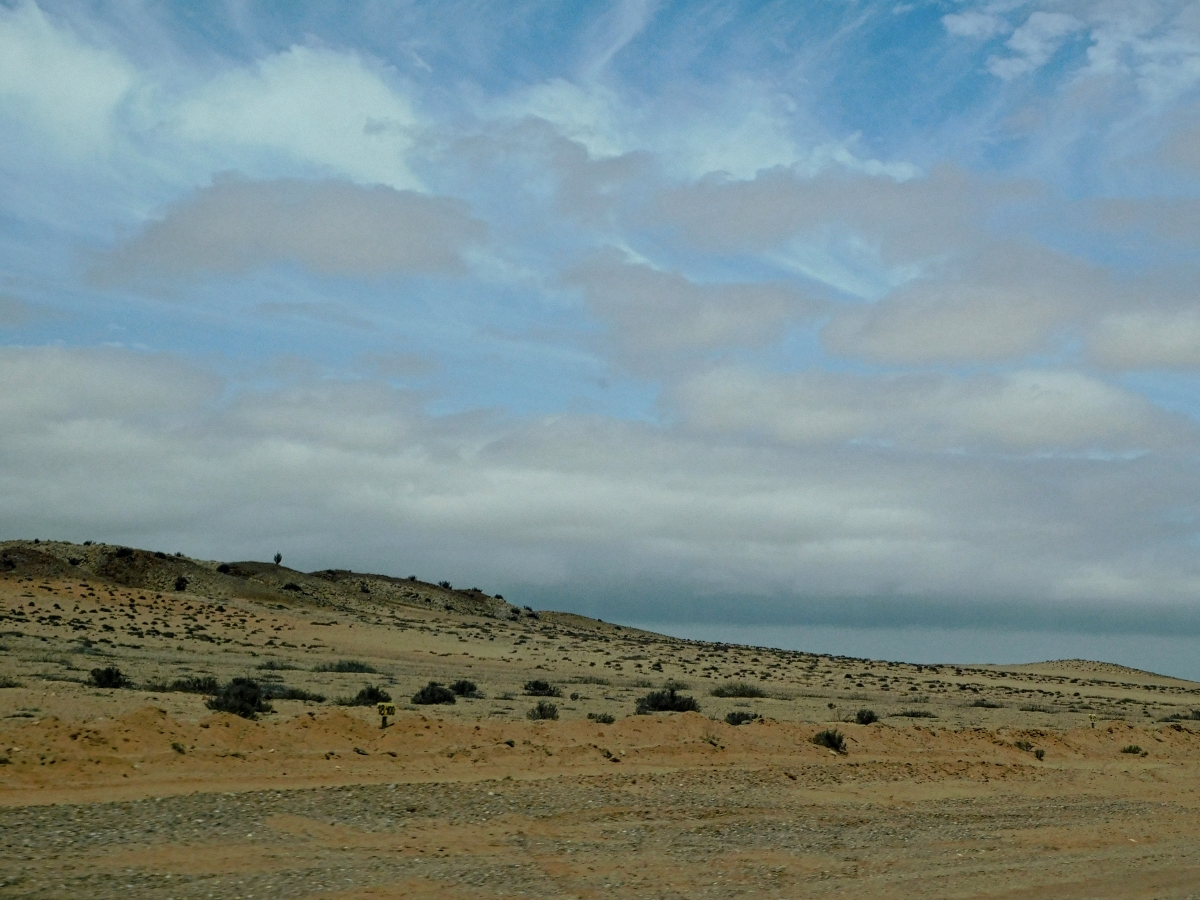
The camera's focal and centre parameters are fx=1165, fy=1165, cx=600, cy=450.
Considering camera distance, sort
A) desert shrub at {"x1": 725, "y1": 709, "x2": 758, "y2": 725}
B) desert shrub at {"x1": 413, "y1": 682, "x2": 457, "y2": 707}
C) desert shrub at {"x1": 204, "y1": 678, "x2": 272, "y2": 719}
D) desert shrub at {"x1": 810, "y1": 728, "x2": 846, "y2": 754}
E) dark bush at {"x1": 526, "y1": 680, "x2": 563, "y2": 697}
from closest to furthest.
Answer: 1. desert shrub at {"x1": 204, "y1": 678, "x2": 272, "y2": 719}
2. desert shrub at {"x1": 810, "y1": 728, "x2": 846, "y2": 754}
3. desert shrub at {"x1": 725, "y1": 709, "x2": 758, "y2": 725}
4. desert shrub at {"x1": 413, "y1": 682, "x2": 457, "y2": 707}
5. dark bush at {"x1": 526, "y1": 680, "x2": 563, "y2": 697}

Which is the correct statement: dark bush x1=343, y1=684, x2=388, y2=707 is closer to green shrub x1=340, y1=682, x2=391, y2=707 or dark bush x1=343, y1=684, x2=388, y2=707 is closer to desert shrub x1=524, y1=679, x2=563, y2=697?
green shrub x1=340, y1=682, x2=391, y2=707

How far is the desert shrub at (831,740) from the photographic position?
27609mm

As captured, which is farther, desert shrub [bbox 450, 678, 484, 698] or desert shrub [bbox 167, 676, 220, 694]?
desert shrub [bbox 450, 678, 484, 698]

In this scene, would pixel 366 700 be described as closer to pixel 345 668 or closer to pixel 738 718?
pixel 738 718

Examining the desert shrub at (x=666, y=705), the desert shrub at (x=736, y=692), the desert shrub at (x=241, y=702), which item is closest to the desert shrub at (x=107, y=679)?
the desert shrub at (x=241, y=702)

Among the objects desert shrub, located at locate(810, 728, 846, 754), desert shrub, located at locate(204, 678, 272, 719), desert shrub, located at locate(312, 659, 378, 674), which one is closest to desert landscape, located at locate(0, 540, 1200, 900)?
desert shrub, located at locate(810, 728, 846, 754)

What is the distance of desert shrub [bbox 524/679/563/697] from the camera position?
3903cm

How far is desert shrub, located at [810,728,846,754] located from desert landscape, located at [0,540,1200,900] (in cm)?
5

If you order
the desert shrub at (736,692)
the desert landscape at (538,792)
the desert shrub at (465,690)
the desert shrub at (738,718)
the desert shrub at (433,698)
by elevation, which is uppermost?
the desert shrub at (736,692)

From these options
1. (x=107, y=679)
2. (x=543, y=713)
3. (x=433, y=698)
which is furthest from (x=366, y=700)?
(x=107, y=679)

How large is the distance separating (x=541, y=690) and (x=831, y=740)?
14.4 meters

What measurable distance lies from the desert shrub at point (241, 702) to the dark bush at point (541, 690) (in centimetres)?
1085

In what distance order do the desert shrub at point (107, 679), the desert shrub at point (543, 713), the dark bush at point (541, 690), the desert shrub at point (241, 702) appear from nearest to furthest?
the desert shrub at point (241, 702)
the desert shrub at point (107, 679)
the desert shrub at point (543, 713)
the dark bush at point (541, 690)

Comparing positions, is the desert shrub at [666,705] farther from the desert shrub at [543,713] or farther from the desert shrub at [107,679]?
the desert shrub at [107,679]
